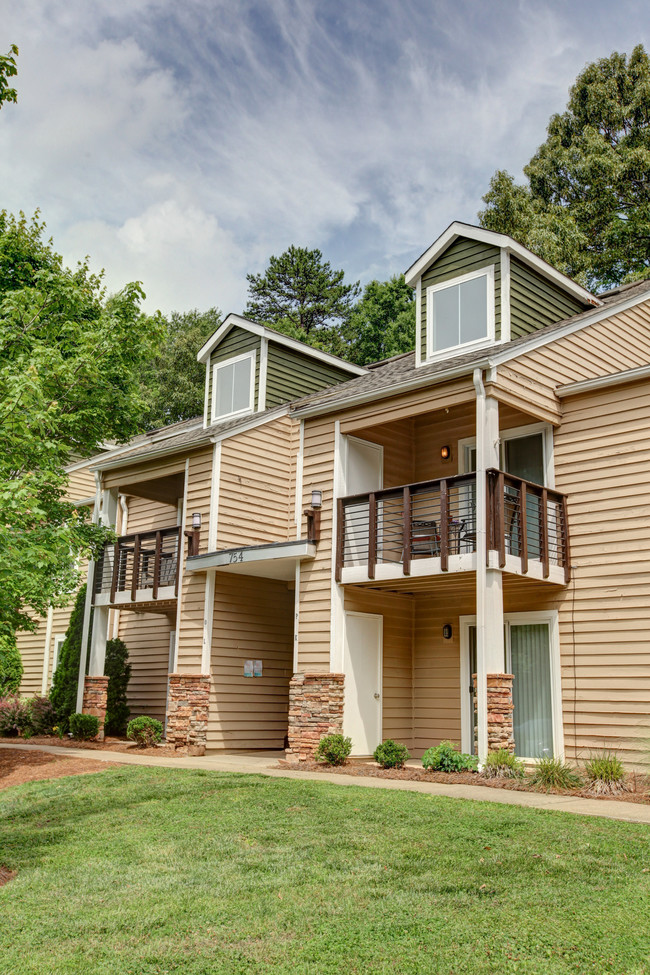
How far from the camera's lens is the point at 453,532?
14.1m

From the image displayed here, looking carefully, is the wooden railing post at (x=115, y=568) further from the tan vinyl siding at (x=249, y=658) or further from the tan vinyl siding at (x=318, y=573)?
the tan vinyl siding at (x=318, y=573)

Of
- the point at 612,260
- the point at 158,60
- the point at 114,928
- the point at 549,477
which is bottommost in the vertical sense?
the point at 114,928

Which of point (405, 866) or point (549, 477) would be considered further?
point (549, 477)

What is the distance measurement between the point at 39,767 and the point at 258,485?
6330mm

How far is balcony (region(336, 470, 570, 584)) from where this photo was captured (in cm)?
1253

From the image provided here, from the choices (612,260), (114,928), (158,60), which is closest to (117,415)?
(158,60)

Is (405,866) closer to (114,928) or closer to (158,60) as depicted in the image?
(114,928)

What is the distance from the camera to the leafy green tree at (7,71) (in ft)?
29.2

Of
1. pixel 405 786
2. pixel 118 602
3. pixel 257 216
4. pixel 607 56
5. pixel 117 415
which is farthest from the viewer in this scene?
pixel 607 56

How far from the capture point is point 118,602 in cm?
1812

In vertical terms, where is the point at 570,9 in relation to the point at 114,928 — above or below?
above

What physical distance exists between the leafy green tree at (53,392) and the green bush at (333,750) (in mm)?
4799

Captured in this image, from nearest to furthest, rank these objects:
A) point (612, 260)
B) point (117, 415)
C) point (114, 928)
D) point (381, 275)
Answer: point (114, 928) < point (117, 415) < point (612, 260) < point (381, 275)

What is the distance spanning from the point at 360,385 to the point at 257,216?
732 cm
